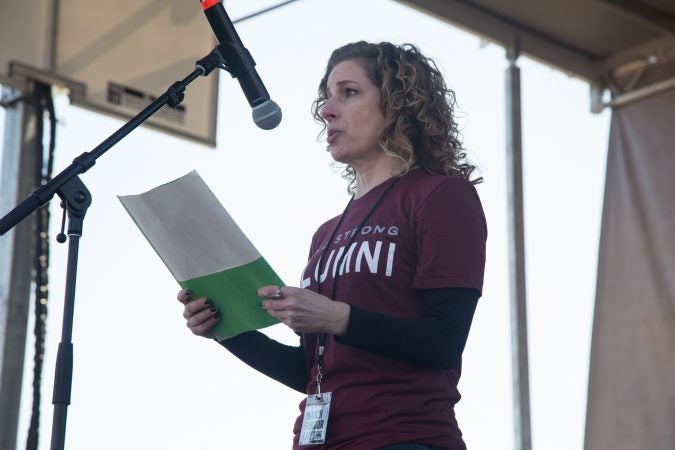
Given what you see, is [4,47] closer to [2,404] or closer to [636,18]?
[2,404]

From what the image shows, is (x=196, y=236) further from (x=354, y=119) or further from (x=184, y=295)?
(x=354, y=119)

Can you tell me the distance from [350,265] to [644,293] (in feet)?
13.8

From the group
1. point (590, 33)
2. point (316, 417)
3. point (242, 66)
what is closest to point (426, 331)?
point (316, 417)

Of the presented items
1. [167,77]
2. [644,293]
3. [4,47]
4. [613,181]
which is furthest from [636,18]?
[4,47]

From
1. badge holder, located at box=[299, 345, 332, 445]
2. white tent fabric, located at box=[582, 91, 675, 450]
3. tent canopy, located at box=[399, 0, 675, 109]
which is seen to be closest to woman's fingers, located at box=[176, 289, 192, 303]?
badge holder, located at box=[299, 345, 332, 445]

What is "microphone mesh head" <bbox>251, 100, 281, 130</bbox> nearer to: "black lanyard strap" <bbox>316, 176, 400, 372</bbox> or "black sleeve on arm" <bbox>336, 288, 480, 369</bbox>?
"black lanyard strap" <bbox>316, 176, 400, 372</bbox>

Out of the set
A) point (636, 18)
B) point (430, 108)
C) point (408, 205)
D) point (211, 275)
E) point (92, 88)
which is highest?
point (636, 18)

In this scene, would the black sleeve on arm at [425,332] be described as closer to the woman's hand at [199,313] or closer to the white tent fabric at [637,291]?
the woman's hand at [199,313]

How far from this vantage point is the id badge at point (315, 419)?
1699 mm

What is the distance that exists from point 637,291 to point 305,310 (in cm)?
442

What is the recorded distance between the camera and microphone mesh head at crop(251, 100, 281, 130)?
192cm

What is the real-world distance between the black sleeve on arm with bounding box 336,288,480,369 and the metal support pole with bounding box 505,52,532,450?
365cm

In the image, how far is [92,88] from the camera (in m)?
3.95

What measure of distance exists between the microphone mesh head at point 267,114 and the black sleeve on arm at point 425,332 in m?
0.45
